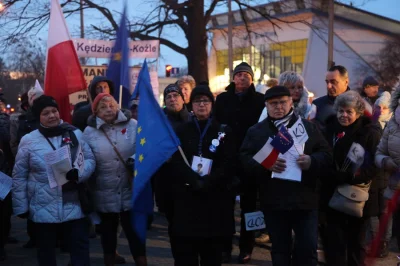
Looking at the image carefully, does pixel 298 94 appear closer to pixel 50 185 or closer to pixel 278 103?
pixel 278 103

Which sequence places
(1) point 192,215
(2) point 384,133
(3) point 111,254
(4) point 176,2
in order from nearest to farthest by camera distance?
(1) point 192,215 → (2) point 384,133 → (3) point 111,254 → (4) point 176,2

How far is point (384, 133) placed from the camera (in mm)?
5328

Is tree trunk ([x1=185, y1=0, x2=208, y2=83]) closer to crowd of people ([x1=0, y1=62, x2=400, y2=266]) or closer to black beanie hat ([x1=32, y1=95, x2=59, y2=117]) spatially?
crowd of people ([x1=0, y1=62, x2=400, y2=266])

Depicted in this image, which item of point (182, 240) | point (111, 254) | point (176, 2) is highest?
point (176, 2)

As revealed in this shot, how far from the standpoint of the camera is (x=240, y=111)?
6633 millimetres

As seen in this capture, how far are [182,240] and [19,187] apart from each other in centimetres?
160

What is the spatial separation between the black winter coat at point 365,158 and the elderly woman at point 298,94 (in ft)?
2.11

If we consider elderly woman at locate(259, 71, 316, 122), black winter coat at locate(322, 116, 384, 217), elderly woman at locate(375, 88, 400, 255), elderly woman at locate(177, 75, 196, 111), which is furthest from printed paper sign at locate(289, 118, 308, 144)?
elderly woman at locate(177, 75, 196, 111)

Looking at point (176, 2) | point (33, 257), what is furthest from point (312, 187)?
point (176, 2)

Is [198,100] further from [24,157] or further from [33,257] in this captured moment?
[33,257]

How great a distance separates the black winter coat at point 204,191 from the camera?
4898 mm

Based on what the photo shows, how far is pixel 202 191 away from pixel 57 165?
1.37 m

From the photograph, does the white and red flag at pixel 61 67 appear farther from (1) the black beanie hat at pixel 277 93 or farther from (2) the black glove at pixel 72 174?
(1) the black beanie hat at pixel 277 93

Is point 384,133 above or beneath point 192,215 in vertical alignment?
above
